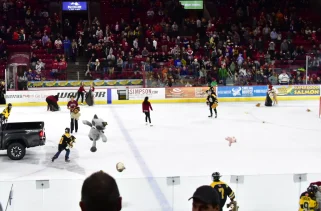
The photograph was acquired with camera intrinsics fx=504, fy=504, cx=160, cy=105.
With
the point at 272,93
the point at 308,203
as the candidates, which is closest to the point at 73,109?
the point at 308,203

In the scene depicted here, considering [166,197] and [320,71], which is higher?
[320,71]

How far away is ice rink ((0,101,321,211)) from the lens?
25.4 ft

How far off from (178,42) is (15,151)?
1952 cm

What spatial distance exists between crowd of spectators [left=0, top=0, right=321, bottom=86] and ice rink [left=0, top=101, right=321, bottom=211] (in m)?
4.47

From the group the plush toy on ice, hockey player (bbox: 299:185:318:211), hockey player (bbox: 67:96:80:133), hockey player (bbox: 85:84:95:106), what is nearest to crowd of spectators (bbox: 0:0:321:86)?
hockey player (bbox: 85:84:95:106)

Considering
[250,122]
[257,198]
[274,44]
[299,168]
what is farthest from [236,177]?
[274,44]

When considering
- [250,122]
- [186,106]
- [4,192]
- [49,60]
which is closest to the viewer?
[4,192]

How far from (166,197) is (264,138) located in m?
8.93

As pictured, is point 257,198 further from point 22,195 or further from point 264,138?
point 264,138

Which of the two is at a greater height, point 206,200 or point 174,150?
point 206,200

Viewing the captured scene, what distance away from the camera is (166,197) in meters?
7.66

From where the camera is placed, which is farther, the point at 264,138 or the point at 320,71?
the point at 320,71

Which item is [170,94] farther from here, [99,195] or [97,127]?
[99,195]

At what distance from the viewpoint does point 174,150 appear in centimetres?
1427
